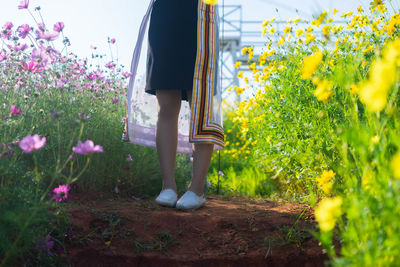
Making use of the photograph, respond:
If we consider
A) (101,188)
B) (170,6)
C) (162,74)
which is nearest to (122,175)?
(101,188)

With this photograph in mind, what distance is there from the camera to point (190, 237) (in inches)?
72.6

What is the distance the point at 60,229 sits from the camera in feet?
5.53

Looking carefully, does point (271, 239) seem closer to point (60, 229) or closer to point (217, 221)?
point (217, 221)

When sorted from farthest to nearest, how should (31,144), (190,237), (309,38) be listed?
1. (309,38)
2. (190,237)
3. (31,144)

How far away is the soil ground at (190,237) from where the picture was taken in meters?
1.67

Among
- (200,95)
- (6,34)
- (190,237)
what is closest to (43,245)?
(190,237)

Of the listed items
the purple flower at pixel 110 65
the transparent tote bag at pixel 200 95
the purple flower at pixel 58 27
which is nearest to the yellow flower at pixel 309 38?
the transparent tote bag at pixel 200 95

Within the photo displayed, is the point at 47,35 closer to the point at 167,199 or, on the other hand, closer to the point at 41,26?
the point at 41,26

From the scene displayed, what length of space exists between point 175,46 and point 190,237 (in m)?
1.07

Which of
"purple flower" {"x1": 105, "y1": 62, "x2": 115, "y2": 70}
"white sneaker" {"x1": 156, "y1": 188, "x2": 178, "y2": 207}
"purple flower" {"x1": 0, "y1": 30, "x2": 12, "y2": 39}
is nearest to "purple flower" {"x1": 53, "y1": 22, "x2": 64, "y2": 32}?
"purple flower" {"x1": 0, "y1": 30, "x2": 12, "y2": 39}

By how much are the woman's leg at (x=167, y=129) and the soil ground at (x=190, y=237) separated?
268 mm

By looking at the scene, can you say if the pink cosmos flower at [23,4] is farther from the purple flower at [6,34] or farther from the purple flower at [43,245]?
the purple flower at [43,245]

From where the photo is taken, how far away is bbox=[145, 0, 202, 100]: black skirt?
225cm

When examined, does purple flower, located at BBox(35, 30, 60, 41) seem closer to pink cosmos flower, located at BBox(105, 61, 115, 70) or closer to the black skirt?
the black skirt
